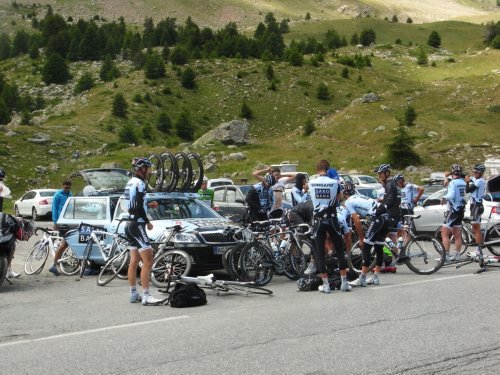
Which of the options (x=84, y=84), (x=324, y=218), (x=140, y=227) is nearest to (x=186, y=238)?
(x=140, y=227)

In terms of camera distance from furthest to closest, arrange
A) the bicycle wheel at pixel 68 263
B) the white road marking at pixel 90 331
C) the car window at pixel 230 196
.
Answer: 1. the car window at pixel 230 196
2. the bicycle wheel at pixel 68 263
3. the white road marking at pixel 90 331

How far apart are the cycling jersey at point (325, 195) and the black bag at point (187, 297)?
2227mm

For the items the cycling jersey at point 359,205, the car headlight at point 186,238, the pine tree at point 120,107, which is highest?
the cycling jersey at point 359,205

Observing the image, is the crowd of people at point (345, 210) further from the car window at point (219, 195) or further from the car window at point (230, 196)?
the car window at point (219, 195)

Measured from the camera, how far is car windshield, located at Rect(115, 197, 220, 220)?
12938 mm

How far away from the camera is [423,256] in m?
12.7

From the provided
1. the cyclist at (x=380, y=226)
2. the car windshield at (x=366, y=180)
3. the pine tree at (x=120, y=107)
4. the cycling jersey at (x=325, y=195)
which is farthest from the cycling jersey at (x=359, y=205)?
the pine tree at (x=120, y=107)

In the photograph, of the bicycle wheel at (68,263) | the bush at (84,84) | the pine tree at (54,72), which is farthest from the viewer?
the pine tree at (54,72)

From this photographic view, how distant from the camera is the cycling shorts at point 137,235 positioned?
32.0ft

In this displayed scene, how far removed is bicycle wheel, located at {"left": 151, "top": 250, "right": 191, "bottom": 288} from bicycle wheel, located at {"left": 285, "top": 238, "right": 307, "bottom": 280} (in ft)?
6.32

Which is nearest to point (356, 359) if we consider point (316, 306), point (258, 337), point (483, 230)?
point (258, 337)

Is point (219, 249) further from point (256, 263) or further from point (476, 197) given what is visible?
point (476, 197)

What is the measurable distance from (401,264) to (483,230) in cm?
420

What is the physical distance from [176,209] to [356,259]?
3541mm
